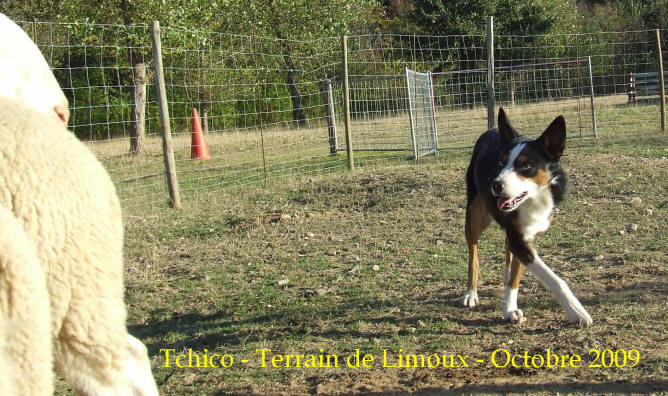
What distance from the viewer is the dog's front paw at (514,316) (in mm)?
4176

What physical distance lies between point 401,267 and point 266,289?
122 centimetres

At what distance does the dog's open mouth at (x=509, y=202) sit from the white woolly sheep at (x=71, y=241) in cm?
280

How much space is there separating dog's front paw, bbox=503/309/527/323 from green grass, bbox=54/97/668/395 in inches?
2.4

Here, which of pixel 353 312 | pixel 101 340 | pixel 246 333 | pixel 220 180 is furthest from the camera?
pixel 220 180

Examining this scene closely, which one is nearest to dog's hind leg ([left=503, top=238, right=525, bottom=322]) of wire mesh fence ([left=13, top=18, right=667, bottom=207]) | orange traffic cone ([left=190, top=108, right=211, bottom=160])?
wire mesh fence ([left=13, top=18, right=667, bottom=207])

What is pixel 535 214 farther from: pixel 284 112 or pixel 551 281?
pixel 284 112

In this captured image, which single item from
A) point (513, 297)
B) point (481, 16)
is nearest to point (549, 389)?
point (513, 297)

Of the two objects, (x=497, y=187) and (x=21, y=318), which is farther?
(x=497, y=187)

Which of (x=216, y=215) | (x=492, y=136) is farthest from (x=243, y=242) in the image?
(x=492, y=136)

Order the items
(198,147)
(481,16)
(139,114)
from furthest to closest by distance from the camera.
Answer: (481,16) → (198,147) → (139,114)

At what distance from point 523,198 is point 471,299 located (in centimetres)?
85

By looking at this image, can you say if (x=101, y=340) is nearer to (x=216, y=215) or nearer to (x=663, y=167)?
(x=216, y=215)

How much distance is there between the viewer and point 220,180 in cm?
1109

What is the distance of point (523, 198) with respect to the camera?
166 inches
